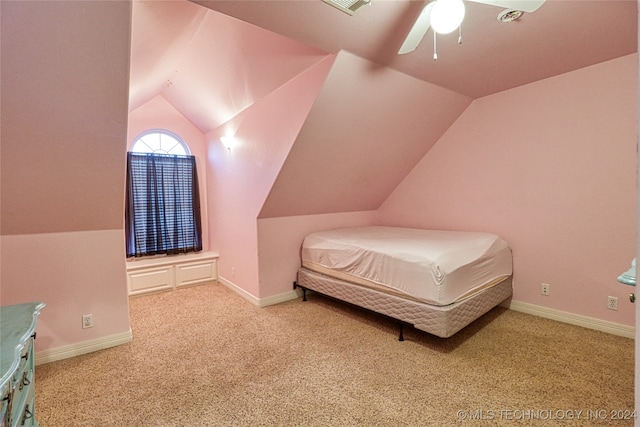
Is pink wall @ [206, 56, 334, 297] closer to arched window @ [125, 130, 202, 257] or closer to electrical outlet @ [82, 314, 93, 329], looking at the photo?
arched window @ [125, 130, 202, 257]

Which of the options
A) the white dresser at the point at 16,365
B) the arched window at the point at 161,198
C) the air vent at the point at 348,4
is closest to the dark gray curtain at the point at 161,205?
the arched window at the point at 161,198

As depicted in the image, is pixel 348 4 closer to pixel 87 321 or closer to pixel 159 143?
pixel 87 321

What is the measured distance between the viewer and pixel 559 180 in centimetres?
283

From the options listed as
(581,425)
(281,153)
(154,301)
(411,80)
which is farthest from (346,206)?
(581,425)

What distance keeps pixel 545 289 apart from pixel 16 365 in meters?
3.87

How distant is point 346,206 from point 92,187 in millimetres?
2885

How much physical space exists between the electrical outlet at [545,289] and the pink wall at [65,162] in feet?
13.0

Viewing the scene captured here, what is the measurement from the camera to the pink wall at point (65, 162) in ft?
4.70

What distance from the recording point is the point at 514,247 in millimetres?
3145

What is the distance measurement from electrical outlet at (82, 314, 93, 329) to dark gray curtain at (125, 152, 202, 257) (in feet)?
5.84

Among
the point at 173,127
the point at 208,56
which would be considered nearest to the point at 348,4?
the point at 208,56

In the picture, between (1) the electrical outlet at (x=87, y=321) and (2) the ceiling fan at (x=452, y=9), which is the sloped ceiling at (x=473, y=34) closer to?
(2) the ceiling fan at (x=452, y=9)

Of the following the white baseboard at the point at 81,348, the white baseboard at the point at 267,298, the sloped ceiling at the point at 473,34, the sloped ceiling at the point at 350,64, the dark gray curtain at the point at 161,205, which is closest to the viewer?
the sloped ceiling at the point at 473,34

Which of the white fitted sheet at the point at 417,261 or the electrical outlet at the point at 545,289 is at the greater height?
the white fitted sheet at the point at 417,261
